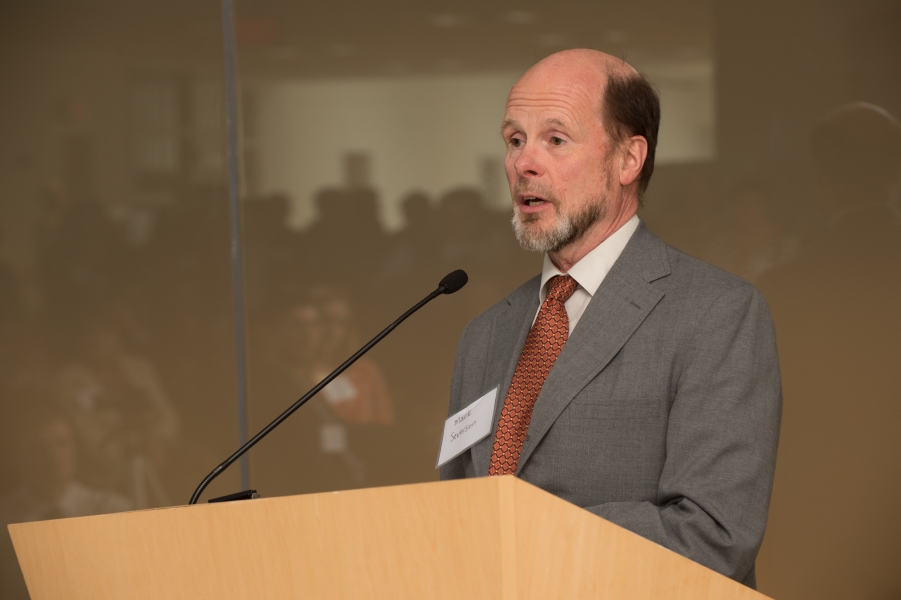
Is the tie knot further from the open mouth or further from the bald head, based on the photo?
the bald head

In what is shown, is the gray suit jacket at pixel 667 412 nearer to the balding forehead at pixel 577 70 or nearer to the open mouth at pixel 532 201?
the open mouth at pixel 532 201

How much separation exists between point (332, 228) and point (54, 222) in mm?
1132

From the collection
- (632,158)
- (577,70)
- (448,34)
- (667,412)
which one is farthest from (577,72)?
(448,34)

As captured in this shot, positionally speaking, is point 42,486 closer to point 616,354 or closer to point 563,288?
point 563,288

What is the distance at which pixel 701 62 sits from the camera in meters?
3.48

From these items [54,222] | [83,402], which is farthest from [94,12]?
[83,402]

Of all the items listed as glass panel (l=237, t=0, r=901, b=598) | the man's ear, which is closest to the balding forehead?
the man's ear

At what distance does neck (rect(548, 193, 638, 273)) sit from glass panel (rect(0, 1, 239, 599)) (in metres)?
2.31

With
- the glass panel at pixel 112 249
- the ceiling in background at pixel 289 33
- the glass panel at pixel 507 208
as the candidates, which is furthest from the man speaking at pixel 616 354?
the glass panel at pixel 112 249

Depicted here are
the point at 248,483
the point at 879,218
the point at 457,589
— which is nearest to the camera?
the point at 457,589

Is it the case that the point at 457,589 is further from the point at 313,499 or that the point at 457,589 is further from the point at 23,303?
the point at 23,303

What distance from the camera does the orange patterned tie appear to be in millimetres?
1642

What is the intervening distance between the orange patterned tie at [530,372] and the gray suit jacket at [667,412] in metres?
0.02

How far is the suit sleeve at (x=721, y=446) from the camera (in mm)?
1320
